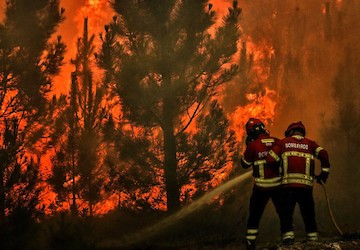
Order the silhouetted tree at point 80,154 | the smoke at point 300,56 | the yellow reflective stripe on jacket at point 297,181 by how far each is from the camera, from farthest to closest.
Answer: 1. the smoke at point 300,56
2. the silhouetted tree at point 80,154
3. the yellow reflective stripe on jacket at point 297,181

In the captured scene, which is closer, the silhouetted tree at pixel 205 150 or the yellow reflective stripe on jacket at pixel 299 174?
the yellow reflective stripe on jacket at pixel 299 174

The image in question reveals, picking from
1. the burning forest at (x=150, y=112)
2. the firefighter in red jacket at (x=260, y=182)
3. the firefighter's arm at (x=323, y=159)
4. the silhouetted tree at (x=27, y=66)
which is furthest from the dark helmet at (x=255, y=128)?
the silhouetted tree at (x=27, y=66)

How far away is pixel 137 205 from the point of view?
11.4 metres

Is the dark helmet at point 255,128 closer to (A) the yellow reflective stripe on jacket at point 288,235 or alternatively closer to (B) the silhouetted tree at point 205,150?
(A) the yellow reflective stripe on jacket at point 288,235

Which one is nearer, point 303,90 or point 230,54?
point 230,54

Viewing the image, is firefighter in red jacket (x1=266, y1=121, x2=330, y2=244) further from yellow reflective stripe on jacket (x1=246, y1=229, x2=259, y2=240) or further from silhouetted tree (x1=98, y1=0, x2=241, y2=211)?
silhouetted tree (x1=98, y1=0, x2=241, y2=211)

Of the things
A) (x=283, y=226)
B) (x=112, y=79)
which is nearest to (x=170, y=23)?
(x=112, y=79)

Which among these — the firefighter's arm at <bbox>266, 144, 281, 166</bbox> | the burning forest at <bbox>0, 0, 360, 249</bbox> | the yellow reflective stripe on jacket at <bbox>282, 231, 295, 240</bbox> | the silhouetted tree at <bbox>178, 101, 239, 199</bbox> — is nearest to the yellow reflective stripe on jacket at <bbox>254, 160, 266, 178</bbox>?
the firefighter's arm at <bbox>266, 144, 281, 166</bbox>

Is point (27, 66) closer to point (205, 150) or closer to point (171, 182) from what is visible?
point (171, 182)

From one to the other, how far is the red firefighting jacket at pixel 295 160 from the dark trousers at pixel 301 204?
0.10 metres

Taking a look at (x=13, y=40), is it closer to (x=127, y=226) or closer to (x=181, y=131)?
(x=181, y=131)

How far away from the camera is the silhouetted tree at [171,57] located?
11328 mm

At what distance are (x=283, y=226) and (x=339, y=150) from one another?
67.6 feet

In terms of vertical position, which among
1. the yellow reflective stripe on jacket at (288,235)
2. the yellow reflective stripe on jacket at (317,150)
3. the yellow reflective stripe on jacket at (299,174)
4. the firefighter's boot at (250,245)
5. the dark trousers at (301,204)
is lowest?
the firefighter's boot at (250,245)
